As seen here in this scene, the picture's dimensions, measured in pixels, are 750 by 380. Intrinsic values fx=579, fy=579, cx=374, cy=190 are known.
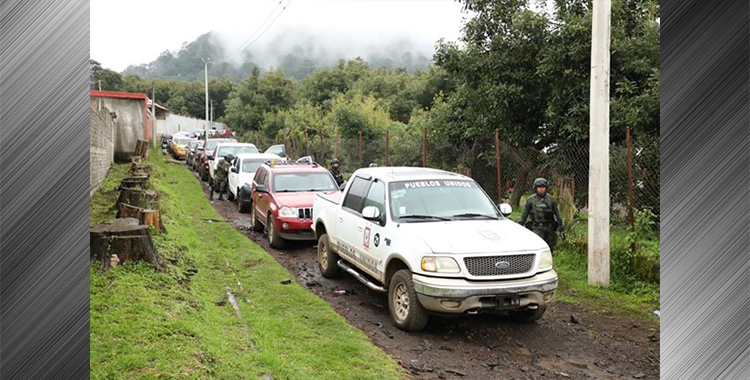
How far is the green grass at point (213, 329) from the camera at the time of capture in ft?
15.2

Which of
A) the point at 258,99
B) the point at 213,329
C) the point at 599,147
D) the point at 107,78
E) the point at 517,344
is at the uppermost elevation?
the point at 107,78

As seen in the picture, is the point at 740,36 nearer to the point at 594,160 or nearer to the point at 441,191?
the point at 441,191

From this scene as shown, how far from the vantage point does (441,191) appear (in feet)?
24.4

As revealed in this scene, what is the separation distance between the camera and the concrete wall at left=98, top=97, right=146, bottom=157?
96.8 ft

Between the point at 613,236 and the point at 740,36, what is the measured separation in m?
7.63

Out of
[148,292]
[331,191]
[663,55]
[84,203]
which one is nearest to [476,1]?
[331,191]

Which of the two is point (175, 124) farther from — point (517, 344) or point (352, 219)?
point (517, 344)

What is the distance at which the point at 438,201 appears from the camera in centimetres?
727

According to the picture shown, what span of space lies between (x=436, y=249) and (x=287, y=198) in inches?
219

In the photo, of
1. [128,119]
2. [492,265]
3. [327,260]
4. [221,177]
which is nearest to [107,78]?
[128,119]

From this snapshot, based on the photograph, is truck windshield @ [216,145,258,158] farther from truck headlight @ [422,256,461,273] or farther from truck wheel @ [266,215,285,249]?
truck headlight @ [422,256,461,273]

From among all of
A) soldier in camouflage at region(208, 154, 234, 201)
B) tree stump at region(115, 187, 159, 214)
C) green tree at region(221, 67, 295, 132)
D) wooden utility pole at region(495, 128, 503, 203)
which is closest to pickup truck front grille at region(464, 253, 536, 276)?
wooden utility pole at region(495, 128, 503, 203)

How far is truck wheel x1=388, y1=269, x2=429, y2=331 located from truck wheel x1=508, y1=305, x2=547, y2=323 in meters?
1.25

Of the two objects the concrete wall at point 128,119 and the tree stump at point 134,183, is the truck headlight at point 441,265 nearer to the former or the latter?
the tree stump at point 134,183
